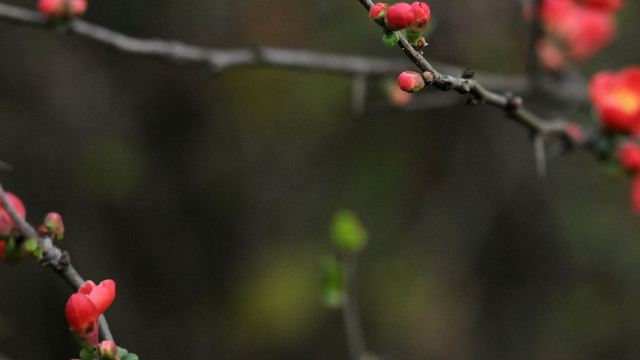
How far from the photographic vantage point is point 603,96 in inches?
63.1

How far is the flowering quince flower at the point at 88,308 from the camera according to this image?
30.6 inches

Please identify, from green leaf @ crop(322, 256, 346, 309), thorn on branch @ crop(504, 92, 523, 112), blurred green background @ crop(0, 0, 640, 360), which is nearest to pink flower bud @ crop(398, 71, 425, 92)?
thorn on branch @ crop(504, 92, 523, 112)

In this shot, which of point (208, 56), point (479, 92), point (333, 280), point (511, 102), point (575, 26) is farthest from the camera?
point (575, 26)

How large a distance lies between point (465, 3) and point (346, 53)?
51 centimetres

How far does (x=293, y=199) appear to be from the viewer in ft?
9.58

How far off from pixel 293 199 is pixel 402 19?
7.29ft

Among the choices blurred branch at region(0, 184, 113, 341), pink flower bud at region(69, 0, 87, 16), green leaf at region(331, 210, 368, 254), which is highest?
pink flower bud at region(69, 0, 87, 16)

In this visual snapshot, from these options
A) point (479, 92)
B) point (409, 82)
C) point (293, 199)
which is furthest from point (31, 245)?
point (293, 199)

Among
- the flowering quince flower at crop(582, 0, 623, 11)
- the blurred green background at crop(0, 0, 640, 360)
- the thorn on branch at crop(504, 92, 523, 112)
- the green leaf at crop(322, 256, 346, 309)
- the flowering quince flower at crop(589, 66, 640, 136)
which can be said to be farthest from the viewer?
the blurred green background at crop(0, 0, 640, 360)

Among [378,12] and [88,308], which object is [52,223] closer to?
[88,308]

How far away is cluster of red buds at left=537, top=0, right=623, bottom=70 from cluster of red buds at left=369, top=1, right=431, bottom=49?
4.67 ft

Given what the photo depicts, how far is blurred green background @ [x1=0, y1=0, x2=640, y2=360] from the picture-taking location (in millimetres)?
2578

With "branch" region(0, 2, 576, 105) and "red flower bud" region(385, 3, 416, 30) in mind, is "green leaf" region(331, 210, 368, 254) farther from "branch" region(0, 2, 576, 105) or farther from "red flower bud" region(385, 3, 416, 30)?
"red flower bud" region(385, 3, 416, 30)

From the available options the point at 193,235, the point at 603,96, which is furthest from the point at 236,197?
the point at 603,96
